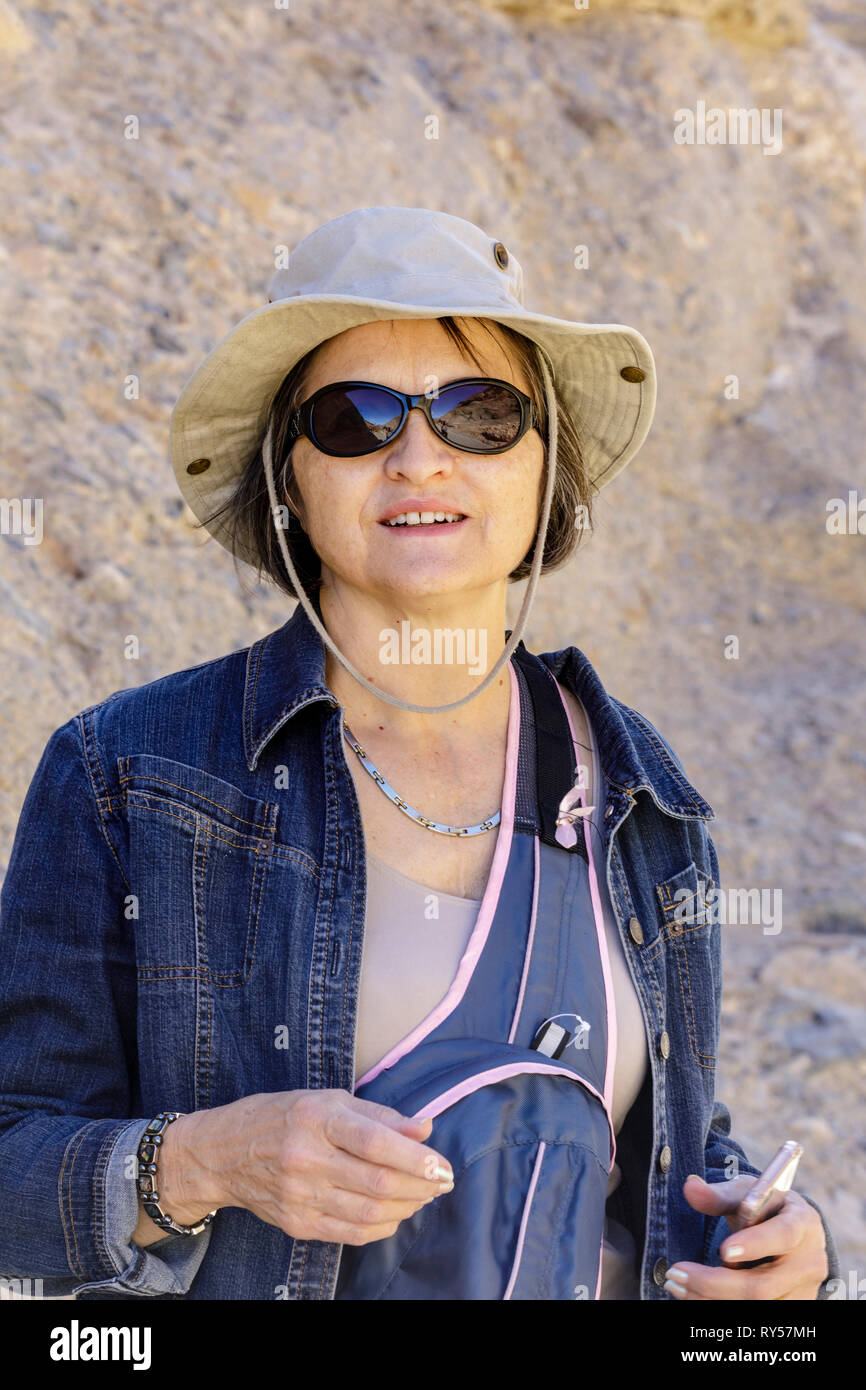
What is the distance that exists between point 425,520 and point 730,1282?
119 cm

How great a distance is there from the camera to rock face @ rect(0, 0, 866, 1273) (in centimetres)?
658

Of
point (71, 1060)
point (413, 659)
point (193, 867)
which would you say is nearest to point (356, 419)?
point (413, 659)

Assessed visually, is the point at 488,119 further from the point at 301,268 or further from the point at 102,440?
the point at 301,268

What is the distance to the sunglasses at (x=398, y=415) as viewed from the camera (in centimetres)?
219

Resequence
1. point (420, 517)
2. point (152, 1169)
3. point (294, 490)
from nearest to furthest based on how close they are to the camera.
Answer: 1. point (152, 1169)
2. point (420, 517)
3. point (294, 490)

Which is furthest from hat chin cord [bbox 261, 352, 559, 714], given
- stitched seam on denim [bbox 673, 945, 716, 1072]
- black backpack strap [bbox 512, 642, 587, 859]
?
stitched seam on denim [bbox 673, 945, 716, 1072]

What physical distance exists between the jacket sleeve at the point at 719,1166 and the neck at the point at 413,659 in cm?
49

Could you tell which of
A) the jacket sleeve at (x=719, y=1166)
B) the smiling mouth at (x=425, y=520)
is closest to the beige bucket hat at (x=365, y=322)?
the smiling mouth at (x=425, y=520)

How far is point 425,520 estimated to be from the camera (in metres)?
2.20

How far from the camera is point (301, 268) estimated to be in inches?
91.5

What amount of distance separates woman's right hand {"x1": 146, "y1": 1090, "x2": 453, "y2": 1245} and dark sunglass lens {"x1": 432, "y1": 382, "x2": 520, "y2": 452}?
102 cm

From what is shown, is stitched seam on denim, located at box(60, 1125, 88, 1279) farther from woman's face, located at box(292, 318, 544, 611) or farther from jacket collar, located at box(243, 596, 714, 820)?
woman's face, located at box(292, 318, 544, 611)

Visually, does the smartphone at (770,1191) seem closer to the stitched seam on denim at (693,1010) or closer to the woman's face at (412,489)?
the stitched seam on denim at (693,1010)

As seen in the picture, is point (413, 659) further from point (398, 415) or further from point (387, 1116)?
point (387, 1116)
